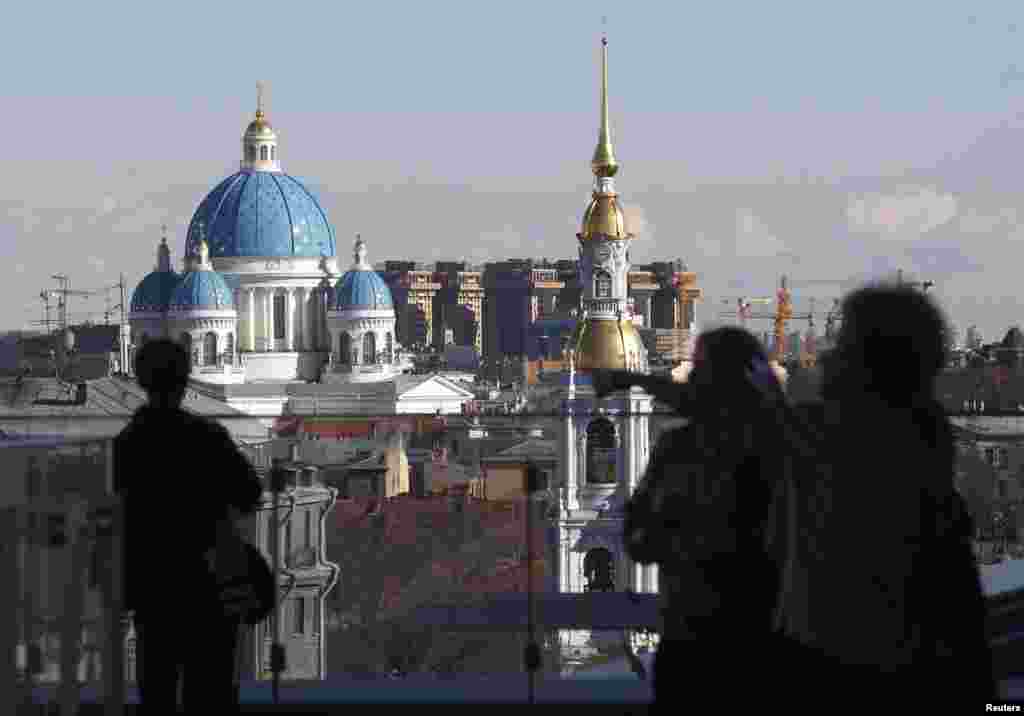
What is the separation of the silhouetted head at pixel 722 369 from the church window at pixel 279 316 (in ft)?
360

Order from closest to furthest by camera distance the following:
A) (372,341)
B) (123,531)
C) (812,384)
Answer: (123,531), (812,384), (372,341)

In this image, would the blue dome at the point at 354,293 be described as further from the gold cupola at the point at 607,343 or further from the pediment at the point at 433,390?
the gold cupola at the point at 607,343

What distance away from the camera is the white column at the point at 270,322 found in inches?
4545

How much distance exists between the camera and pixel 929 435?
17.9 feet

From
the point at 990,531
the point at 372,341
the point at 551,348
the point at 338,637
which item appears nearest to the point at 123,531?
the point at 338,637

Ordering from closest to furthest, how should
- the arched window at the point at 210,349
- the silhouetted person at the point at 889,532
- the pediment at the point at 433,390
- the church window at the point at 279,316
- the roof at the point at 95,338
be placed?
the silhouetted person at the point at 889,532, the arched window at the point at 210,349, the pediment at the point at 433,390, the church window at the point at 279,316, the roof at the point at 95,338

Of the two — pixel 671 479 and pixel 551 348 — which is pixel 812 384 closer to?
pixel 671 479

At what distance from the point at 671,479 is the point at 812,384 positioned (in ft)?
3.16

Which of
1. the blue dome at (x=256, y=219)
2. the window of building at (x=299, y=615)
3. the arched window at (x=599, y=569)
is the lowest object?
the arched window at (x=599, y=569)

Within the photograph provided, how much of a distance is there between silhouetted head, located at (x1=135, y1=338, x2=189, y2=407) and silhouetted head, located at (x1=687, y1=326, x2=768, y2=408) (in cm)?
119

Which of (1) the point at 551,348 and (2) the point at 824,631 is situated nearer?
(2) the point at 824,631

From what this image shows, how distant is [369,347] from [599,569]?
99144 mm

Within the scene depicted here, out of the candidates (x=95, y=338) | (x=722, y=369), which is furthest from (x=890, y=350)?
(x=95, y=338)

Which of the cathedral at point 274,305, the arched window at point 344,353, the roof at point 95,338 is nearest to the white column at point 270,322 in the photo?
the cathedral at point 274,305
